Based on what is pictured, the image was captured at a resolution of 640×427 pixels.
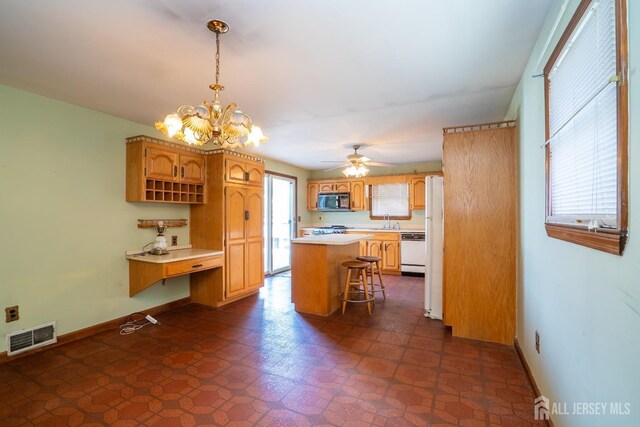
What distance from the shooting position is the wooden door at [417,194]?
20.3 feet

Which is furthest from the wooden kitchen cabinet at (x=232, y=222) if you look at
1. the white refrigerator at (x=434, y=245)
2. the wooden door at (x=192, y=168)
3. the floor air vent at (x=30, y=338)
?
the white refrigerator at (x=434, y=245)

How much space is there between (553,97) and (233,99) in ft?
8.54

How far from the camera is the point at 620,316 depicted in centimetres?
102

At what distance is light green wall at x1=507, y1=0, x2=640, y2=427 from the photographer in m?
0.95

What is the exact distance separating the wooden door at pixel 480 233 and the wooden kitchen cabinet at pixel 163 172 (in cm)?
313

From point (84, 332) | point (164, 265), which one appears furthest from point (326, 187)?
point (84, 332)

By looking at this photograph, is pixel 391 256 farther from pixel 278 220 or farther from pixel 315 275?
pixel 315 275

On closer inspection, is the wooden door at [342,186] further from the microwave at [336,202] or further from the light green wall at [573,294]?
the light green wall at [573,294]

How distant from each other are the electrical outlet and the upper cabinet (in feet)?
7.96

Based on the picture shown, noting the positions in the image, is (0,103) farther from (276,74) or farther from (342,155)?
(342,155)

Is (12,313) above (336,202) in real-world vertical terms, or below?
below

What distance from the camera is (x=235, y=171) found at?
423 cm

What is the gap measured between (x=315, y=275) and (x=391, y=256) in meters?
2.86

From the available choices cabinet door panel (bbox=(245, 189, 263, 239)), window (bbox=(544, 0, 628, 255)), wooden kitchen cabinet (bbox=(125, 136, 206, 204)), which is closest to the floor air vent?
wooden kitchen cabinet (bbox=(125, 136, 206, 204))
